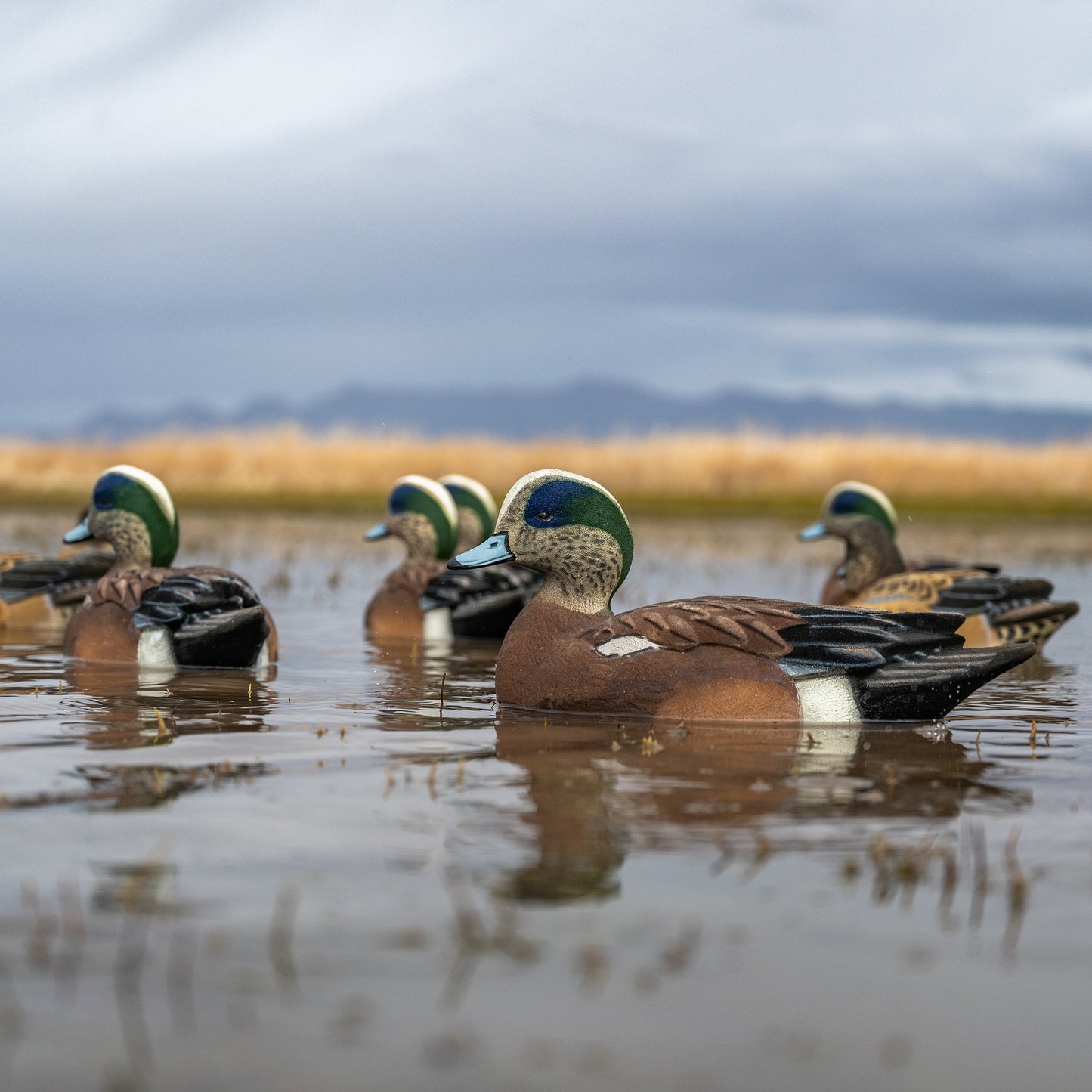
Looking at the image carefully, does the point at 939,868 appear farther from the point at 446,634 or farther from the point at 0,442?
the point at 0,442

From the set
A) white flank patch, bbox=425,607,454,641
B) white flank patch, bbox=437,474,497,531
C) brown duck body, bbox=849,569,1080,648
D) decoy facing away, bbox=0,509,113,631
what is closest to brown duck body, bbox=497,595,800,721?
brown duck body, bbox=849,569,1080,648

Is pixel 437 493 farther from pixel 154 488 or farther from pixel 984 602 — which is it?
pixel 984 602

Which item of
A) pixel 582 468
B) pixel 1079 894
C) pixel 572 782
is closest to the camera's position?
pixel 1079 894

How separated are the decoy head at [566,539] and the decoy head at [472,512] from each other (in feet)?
21.6

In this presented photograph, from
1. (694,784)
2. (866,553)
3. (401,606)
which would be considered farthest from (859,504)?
(694,784)

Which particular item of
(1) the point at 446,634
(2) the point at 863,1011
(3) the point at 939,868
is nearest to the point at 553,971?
(2) the point at 863,1011

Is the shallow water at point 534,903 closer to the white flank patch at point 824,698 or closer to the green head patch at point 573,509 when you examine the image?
the white flank patch at point 824,698

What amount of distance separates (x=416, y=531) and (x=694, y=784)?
764 centimetres

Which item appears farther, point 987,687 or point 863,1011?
point 987,687

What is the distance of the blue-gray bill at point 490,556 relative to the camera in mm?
8141

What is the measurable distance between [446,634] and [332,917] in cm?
787

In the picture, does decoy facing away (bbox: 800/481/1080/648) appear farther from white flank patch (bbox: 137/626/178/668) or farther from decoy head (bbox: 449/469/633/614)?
white flank patch (bbox: 137/626/178/668)

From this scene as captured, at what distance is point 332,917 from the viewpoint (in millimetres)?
4180

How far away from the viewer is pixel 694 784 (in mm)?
5996
